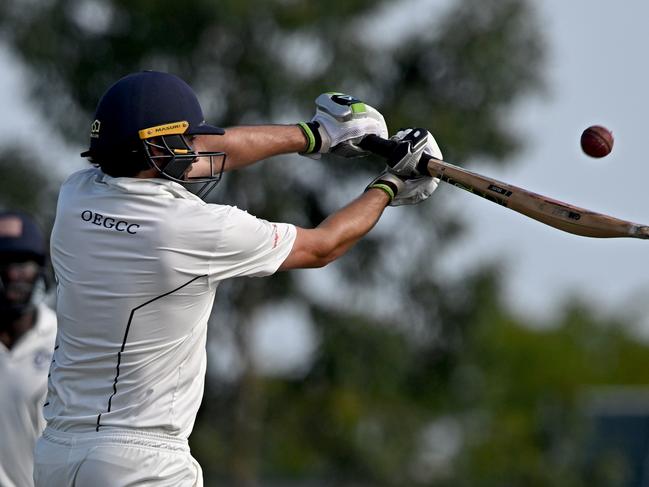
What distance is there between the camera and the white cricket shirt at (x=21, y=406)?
693 cm

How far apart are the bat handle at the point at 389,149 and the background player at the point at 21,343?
80.2 inches

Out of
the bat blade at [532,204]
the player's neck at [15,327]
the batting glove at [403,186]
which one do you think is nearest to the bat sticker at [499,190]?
the bat blade at [532,204]

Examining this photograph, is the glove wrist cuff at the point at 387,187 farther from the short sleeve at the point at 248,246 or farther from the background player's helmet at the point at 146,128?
the background player's helmet at the point at 146,128

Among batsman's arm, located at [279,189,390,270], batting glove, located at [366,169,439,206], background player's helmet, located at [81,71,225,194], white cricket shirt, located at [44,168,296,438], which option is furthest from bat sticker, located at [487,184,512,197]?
background player's helmet, located at [81,71,225,194]

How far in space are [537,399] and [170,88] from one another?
4060 centimetres

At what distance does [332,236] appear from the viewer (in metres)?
5.47

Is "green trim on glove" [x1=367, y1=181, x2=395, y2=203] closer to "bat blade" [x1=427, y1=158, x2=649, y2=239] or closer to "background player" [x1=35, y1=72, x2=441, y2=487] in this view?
"bat blade" [x1=427, y1=158, x2=649, y2=239]

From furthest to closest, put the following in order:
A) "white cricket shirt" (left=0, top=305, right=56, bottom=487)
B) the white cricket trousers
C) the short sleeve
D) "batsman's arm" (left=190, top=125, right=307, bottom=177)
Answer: "white cricket shirt" (left=0, top=305, right=56, bottom=487)
"batsman's arm" (left=190, top=125, right=307, bottom=177)
the short sleeve
the white cricket trousers

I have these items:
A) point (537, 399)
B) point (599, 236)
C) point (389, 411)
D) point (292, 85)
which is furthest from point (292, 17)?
point (537, 399)

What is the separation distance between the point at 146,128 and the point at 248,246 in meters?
0.55

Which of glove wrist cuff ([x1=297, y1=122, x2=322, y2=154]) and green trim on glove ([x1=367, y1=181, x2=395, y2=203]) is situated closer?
green trim on glove ([x1=367, y1=181, x2=395, y2=203])

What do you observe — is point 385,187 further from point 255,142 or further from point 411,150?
point 255,142

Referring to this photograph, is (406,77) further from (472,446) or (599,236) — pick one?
(599,236)

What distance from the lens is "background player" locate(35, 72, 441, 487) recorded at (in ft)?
16.8
